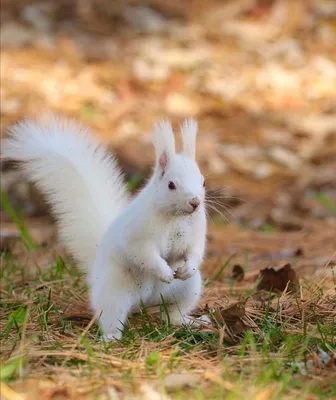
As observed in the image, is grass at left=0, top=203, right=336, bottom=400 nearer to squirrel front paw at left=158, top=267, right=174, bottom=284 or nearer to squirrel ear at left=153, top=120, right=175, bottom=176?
squirrel front paw at left=158, top=267, right=174, bottom=284

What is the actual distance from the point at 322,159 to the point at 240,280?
Result: 3.24m

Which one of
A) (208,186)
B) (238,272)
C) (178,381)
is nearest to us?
(178,381)

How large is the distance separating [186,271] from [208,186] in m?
2.96

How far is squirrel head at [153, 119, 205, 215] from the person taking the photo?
2.58 metres

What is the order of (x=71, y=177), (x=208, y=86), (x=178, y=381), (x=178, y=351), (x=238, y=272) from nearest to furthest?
(x=178, y=381) → (x=178, y=351) → (x=71, y=177) → (x=238, y=272) → (x=208, y=86)

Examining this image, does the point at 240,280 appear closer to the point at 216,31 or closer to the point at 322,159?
the point at 322,159

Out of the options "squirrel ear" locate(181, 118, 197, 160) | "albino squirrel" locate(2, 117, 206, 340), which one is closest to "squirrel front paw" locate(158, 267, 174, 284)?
"albino squirrel" locate(2, 117, 206, 340)

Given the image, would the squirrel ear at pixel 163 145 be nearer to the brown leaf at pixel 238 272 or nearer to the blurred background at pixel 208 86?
the brown leaf at pixel 238 272

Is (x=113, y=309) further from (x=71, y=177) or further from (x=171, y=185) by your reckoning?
(x=71, y=177)

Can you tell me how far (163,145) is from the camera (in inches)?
107

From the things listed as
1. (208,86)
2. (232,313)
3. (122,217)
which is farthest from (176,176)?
(208,86)

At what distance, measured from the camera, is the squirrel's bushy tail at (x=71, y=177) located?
3076mm

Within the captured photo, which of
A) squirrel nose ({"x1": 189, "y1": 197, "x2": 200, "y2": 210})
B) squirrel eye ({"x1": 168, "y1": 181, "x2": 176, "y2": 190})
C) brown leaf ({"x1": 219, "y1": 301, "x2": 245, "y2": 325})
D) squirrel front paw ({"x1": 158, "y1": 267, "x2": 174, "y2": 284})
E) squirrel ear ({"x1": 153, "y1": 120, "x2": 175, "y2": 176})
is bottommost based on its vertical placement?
brown leaf ({"x1": 219, "y1": 301, "x2": 245, "y2": 325})

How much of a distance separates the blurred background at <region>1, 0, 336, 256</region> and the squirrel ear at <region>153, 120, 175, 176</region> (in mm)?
2161
